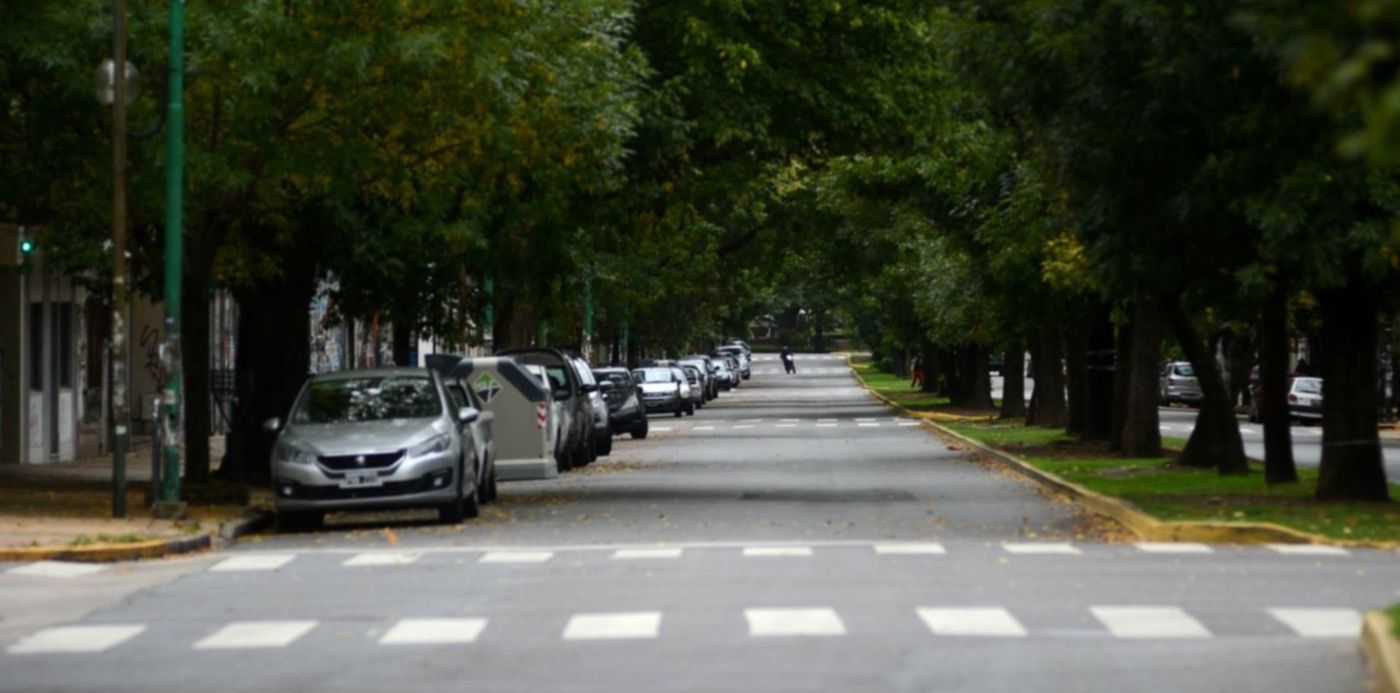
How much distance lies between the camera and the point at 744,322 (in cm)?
12988

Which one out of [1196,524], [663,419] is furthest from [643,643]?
[663,419]

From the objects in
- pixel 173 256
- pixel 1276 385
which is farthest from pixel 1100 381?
pixel 173 256

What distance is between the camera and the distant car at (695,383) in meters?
72.4

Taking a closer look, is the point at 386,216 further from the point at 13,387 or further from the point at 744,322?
the point at 744,322

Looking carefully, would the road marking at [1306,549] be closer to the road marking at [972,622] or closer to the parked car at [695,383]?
the road marking at [972,622]

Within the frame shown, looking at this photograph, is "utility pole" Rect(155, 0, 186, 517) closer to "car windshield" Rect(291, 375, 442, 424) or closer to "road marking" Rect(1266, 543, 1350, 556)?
"car windshield" Rect(291, 375, 442, 424)

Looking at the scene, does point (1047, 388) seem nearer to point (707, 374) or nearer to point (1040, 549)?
point (1040, 549)

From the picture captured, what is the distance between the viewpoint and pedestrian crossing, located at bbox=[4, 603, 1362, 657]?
12508mm

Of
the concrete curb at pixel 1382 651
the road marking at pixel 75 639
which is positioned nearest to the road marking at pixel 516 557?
the road marking at pixel 75 639

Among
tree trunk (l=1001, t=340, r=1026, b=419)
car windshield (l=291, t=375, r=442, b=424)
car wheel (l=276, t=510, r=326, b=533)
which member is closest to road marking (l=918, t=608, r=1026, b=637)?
car wheel (l=276, t=510, r=326, b=533)

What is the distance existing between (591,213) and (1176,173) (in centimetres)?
865

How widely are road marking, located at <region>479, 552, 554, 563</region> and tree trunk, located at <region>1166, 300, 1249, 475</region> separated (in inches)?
425

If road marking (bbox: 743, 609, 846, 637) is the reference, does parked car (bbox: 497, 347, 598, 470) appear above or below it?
above

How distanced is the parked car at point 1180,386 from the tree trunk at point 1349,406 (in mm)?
50075
